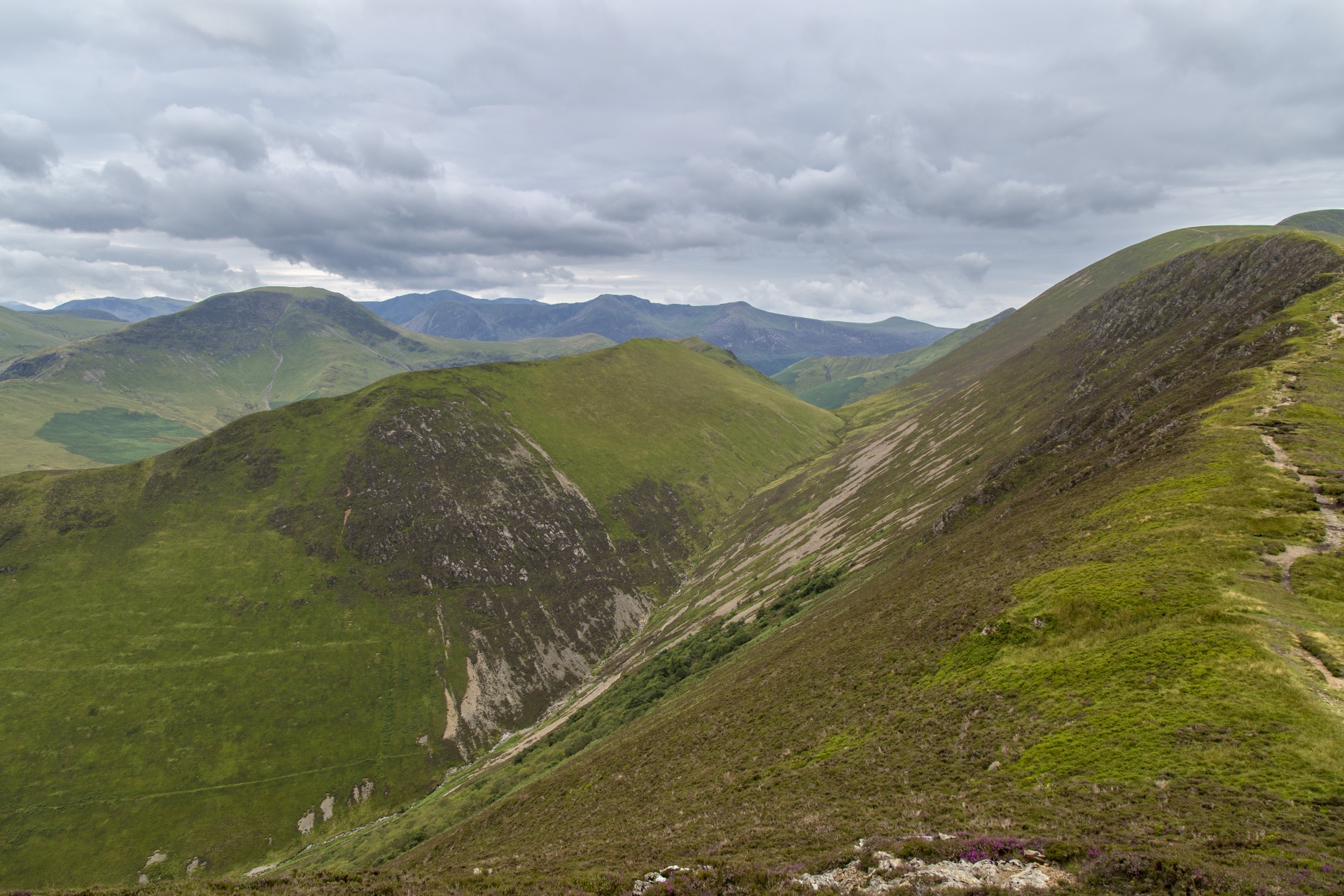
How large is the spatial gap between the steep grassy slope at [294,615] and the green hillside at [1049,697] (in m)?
23.0

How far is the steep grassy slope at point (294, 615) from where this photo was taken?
78.8 metres

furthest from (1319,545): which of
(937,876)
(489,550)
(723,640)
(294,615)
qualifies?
(294,615)

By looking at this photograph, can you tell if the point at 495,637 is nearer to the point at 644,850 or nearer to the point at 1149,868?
the point at 644,850

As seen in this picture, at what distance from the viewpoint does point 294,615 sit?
108m

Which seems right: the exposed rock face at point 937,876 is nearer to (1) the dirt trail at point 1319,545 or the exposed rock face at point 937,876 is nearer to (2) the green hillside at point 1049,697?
(2) the green hillside at point 1049,697

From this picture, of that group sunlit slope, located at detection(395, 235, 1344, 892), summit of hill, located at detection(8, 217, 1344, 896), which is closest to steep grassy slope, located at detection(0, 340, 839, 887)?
summit of hill, located at detection(8, 217, 1344, 896)

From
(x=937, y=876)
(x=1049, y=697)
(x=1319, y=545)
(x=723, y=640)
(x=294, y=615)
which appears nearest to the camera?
(x=937, y=876)

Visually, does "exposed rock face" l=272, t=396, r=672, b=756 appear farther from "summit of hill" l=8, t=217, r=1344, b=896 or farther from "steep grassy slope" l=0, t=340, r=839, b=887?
"summit of hill" l=8, t=217, r=1344, b=896

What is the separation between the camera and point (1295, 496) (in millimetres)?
33750

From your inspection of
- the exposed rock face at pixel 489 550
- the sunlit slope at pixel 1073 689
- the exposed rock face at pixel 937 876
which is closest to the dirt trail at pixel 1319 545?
the sunlit slope at pixel 1073 689

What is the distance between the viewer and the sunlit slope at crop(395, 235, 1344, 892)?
62.7ft

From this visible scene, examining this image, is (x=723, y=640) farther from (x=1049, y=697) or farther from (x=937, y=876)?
(x=937, y=876)

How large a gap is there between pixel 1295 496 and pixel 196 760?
13157 cm

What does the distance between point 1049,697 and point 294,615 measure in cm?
12693
